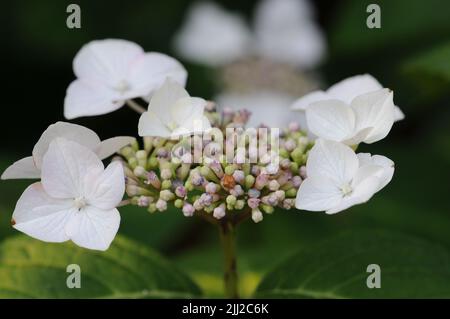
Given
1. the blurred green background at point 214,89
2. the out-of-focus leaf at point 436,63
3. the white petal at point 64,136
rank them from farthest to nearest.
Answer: the blurred green background at point 214,89, the out-of-focus leaf at point 436,63, the white petal at point 64,136

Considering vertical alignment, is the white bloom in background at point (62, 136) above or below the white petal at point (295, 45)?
below

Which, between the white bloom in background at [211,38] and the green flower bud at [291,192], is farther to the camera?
the white bloom in background at [211,38]

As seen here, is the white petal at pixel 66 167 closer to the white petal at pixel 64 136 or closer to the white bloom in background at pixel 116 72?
the white petal at pixel 64 136

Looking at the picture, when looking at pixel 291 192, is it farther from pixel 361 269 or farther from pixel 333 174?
pixel 361 269

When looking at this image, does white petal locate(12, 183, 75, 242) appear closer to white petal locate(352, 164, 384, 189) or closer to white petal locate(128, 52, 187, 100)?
white petal locate(128, 52, 187, 100)

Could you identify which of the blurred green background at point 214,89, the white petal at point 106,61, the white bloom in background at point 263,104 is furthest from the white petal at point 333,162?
the white bloom in background at point 263,104

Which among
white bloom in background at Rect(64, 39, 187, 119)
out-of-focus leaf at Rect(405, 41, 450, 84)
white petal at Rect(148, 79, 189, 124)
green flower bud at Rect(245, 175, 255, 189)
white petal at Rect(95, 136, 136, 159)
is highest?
out-of-focus leaf at Rect(405, 41, 450, 84)

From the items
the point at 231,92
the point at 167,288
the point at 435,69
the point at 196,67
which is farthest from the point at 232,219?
the point at 196,67

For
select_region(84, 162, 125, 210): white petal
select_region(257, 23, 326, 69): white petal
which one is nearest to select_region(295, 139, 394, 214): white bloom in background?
select_region(84, 162, 125, 210): white petal
